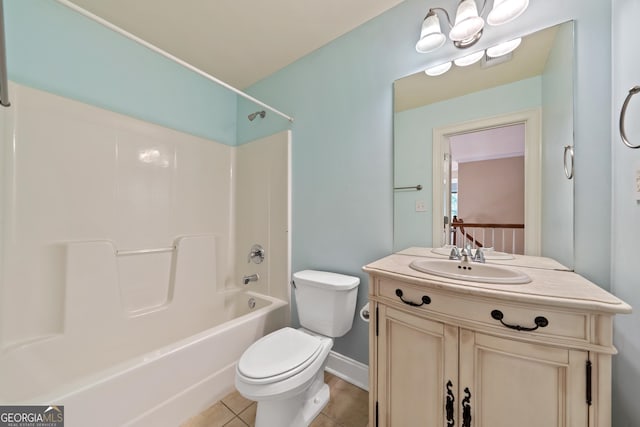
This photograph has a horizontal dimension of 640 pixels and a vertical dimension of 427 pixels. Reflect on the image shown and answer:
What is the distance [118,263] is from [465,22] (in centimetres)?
243

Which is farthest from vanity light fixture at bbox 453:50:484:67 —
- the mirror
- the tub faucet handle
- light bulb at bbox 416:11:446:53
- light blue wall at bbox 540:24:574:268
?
the tub faucet handle

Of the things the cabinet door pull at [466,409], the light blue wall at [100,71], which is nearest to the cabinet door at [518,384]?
the cabinet door pull at [466,409]

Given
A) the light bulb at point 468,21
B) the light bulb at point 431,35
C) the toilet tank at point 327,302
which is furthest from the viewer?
the toilet tank at point 327,302

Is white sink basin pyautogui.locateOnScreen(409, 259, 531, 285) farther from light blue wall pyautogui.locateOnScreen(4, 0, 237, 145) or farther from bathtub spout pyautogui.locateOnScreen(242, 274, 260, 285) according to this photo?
light blue wall pyautogui.locateOnScreen(4, 0, 237, 145)

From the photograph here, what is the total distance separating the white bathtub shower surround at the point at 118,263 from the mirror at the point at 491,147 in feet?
3.16

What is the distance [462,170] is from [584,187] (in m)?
0.45

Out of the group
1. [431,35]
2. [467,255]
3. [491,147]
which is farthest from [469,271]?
[431,35]

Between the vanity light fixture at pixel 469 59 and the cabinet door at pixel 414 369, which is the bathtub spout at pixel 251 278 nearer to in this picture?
the cabinet door at pixel 414 369

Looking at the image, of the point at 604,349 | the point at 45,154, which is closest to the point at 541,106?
the point at 604,349

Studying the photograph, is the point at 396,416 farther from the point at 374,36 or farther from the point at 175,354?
the point at 374,36

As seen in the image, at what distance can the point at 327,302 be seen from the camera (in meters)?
1.41

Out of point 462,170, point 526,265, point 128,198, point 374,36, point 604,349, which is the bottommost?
point 604,349

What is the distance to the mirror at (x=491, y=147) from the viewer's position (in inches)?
40.1

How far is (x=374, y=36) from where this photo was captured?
150 cm
